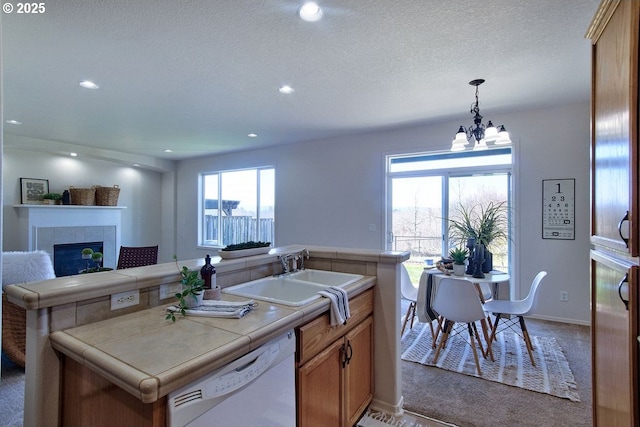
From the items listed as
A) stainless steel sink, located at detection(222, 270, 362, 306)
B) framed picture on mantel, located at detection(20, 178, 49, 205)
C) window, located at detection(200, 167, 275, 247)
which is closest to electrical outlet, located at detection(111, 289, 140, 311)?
stainless steel sink, located at detection(222, 270, 362, 306)

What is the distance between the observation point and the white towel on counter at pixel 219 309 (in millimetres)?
1350

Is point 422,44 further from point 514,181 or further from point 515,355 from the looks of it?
point 515,355

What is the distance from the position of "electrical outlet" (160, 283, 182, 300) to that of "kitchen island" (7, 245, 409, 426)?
2 centimetres

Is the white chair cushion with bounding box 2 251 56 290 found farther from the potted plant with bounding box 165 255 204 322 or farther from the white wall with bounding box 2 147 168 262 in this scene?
the white wall with bounding box 2 147 168 262

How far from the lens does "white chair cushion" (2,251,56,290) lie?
2631 millimetres

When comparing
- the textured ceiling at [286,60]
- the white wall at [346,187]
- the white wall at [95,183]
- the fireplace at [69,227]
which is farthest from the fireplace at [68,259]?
the textured ceiling at [286,60]

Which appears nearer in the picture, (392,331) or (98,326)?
(98,326)

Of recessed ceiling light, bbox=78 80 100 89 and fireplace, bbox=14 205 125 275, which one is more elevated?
recessed ceiling light, bbox=78 80 100 89

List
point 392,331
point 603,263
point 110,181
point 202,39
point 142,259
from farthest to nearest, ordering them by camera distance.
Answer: point 110,181 < point 142,259 < point 202,39 < point 392,331 < point 603,263

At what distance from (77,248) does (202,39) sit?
5.50 meters

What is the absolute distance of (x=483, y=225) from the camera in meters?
3.20

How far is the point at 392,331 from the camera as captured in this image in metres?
2.10

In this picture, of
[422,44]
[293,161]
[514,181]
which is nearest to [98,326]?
[422,44]

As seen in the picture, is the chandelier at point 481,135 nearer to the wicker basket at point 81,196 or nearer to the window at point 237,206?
the window at point 237,206
